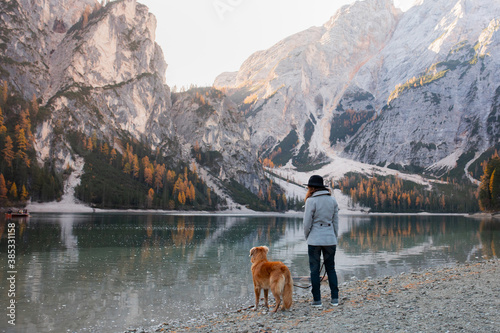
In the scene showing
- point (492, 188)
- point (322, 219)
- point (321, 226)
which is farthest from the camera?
point (492, 188)

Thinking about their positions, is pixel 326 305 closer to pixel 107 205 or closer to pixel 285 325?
pixel 285 325

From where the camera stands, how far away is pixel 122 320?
45.3 ft

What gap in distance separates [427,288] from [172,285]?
1357 centimetres

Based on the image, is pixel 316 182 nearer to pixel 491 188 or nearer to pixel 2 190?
pixel 2 190

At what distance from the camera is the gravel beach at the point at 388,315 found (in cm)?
835

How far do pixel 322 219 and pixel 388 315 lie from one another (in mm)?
3297

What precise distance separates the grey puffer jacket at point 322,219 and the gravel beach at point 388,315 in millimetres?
2250

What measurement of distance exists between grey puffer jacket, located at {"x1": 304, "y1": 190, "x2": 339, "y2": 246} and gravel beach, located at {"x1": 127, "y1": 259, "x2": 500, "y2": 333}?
88.6 inches

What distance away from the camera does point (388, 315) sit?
957 cm

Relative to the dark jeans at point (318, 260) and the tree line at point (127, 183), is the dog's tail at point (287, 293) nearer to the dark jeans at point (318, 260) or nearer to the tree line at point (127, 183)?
the dark jeans at point (318, 260)

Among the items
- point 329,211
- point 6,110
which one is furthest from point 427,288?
point 6,110

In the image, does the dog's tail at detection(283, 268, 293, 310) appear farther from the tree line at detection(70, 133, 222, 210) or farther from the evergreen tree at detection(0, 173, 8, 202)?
the tree line at detection(70, 133, 222, 210)

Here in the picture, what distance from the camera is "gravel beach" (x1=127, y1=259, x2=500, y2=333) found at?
27.4ft

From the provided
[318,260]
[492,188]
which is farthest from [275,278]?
[492,188]
